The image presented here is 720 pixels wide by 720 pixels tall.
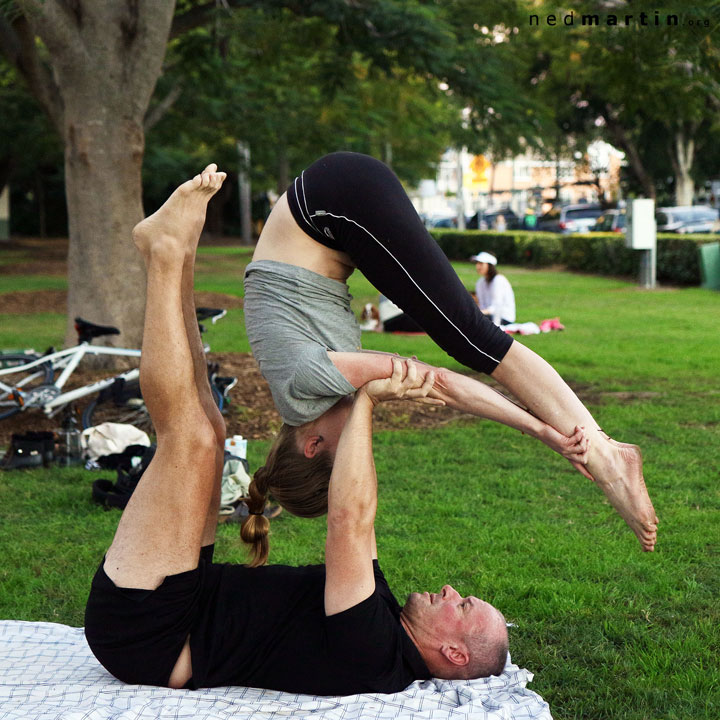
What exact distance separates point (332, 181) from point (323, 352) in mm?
651

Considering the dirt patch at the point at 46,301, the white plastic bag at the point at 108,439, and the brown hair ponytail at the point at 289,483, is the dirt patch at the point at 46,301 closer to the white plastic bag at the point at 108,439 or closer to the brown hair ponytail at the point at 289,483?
the white plastic bag at the point at 108,439

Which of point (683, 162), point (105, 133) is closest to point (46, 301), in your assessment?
point (105, 133)

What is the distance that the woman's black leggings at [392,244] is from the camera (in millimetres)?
3754

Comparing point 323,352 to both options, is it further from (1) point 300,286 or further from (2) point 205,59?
(2) point 205,59

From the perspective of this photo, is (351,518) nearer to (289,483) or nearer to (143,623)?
(289,483)

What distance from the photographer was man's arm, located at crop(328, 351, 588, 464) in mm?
3832

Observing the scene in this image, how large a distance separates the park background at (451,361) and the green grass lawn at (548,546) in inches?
0.7

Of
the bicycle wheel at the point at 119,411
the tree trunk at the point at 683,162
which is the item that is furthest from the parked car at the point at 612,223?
the bicycle wheel at the point at 119,411

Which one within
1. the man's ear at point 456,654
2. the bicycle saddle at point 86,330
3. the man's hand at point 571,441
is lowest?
the man's ear at point 456,654

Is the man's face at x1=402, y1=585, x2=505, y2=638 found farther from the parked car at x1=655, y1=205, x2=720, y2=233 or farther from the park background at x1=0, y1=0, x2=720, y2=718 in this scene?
the parked car at x1=655, y1=205, x2=720, y2=233

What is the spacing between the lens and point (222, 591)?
151 inches

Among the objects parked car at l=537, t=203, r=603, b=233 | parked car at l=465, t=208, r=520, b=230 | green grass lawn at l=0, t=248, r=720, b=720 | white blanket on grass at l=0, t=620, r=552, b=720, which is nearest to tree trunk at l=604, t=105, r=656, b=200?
parked car at l=537, t=203, r=603, b=233

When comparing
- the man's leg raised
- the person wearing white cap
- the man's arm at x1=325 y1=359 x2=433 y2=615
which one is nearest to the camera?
the man's arm at x1=325 y1=359 x2=433 y2=615

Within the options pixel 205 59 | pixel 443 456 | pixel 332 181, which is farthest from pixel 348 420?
pixel 205 59
